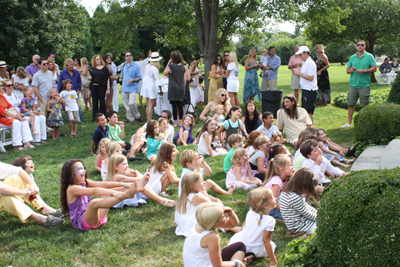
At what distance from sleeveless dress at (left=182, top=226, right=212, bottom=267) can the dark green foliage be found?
5129mm

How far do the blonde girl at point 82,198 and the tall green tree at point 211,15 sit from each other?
9.99 metres

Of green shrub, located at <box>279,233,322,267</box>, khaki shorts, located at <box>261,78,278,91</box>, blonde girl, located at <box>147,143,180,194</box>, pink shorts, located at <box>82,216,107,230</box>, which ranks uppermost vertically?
khaki shorts, located at <box>261,78,278,91</box>

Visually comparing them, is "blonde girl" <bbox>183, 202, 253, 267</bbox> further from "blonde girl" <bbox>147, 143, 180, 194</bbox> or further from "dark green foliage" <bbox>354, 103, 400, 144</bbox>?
"dark green foliage" <bbox>354, 103, 400, 144</bbox>

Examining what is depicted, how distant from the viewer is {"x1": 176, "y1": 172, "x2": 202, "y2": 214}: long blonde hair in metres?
4.42

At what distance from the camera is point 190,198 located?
4.49 metres

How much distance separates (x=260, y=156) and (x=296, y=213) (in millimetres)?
2095

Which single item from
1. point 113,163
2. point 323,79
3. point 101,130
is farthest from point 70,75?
point 323,79

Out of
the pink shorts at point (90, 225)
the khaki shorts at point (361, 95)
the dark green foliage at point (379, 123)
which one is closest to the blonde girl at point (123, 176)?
the pink shorts at point (90, 225)

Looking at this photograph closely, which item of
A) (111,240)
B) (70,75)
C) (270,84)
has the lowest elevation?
(111,240)

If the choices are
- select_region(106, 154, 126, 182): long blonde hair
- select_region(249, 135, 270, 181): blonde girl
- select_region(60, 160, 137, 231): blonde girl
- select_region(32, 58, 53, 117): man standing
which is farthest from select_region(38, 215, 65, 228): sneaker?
select_region(32, 58, 53, 117): man standing

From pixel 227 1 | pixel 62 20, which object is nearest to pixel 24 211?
pixel 227 1

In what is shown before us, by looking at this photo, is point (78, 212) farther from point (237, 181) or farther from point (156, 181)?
point (237, 181)

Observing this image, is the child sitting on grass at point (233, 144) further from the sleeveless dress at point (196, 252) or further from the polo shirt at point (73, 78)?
the polo shirt at point (73, 78)

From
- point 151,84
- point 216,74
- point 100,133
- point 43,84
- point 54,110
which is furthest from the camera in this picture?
point 216,74
